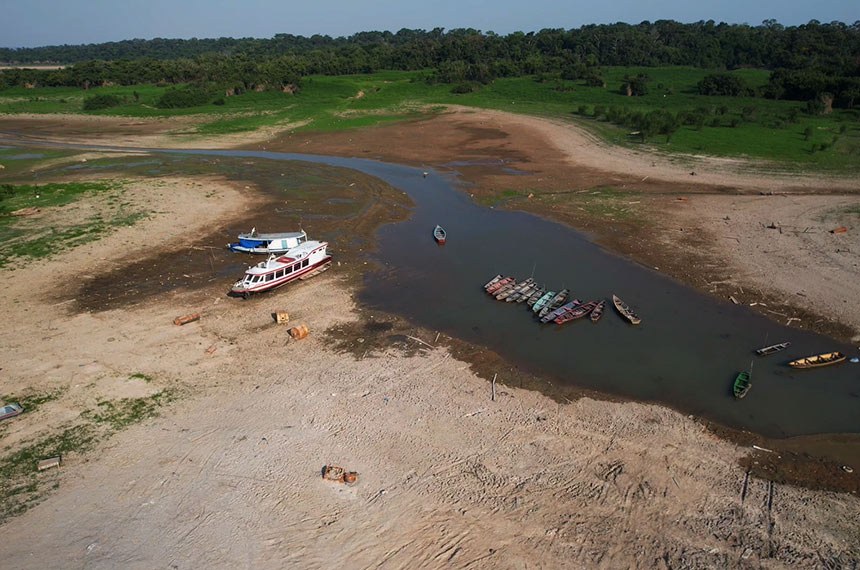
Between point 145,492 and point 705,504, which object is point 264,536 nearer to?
point 145,492

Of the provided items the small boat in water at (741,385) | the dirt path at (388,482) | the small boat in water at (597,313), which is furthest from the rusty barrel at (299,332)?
the small boat in water at (741,385)

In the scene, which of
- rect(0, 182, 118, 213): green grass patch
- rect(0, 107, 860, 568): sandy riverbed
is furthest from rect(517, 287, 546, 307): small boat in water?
rect(0, 182, 118, 213): green grass patch

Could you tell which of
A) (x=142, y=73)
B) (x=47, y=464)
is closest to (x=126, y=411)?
(x=47, y=464)

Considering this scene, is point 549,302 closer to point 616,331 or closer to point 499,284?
point 499,284

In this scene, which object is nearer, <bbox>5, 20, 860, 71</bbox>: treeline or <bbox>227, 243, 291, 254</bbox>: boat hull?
<bbox>227, 243, 291, 254</bbox>: boat hull

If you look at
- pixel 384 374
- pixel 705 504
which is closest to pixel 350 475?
pixel 384 374

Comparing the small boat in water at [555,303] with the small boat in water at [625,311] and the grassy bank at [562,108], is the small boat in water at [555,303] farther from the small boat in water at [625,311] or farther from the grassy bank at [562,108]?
the grassy bank at [562,108]

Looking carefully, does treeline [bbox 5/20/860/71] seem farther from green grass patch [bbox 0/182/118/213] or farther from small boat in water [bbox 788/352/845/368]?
small boat in water [bbox 788/352/845/368]
